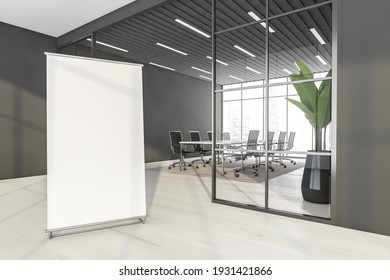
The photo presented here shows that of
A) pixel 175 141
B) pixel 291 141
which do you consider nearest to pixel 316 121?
pixel 291 141

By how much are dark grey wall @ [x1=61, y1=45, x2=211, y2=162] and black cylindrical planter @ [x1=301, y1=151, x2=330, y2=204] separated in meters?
5.57

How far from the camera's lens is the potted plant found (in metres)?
3.23

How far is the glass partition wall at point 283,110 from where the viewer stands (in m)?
3.27

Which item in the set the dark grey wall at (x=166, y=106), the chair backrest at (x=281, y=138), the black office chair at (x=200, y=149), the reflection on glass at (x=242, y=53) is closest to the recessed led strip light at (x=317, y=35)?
the reflection on glass at (x=242, y=53)

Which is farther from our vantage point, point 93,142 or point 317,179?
point 317,179

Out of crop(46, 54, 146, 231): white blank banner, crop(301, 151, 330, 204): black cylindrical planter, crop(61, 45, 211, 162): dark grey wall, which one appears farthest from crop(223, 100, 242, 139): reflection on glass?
crop(46, 54, 146, 231): white blank banner

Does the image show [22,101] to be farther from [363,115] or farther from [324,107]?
[363,115]

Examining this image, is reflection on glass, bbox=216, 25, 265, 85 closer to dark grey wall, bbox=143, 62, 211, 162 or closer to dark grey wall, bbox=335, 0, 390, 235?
dark grey wall, bbox=143, 62, 211, 162

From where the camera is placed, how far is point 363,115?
2.53m

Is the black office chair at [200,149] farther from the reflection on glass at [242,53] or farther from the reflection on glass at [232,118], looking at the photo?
the reflection on glass at [242,53]

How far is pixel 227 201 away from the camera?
362 cm

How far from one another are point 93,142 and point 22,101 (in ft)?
13.7
